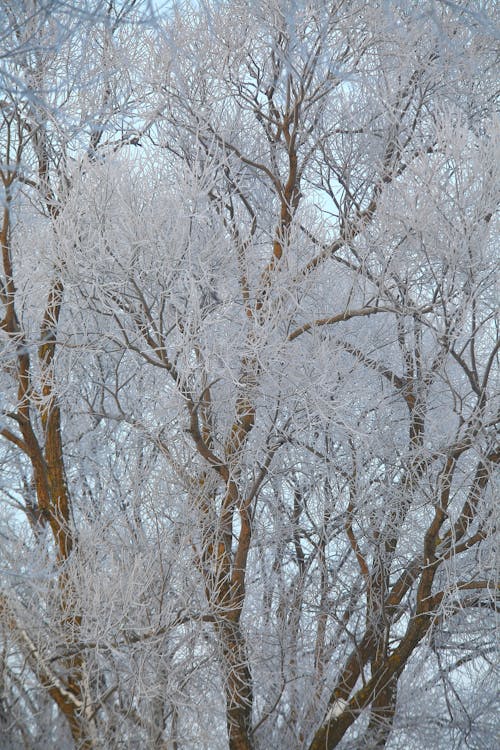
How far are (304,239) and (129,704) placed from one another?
3475mm

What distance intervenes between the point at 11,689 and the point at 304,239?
3.74 m

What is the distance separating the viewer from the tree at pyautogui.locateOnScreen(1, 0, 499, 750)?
5.41 metres

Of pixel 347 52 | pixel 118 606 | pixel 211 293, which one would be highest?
pixel 347 52

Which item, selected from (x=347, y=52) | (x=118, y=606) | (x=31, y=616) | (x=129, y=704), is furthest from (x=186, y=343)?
(x=347, y=52)

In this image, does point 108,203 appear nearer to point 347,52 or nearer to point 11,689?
point 347,52

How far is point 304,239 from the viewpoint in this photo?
6793 millimetres

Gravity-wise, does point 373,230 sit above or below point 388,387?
above

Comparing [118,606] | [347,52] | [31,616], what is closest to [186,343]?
[118,606]

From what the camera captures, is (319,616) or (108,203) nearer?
(108,203)

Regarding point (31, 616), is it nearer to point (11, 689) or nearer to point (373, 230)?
point (11, 689)

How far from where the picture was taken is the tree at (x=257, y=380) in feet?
17.8

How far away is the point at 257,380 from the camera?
18.3ft

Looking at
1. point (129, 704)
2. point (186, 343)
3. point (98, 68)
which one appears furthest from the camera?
point (98, 68)

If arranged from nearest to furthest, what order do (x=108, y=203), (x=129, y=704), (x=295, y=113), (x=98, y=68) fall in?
(x=108, y=203) < (x=129, y=704) < (x=295, y=113) < (x=98, y=68)
